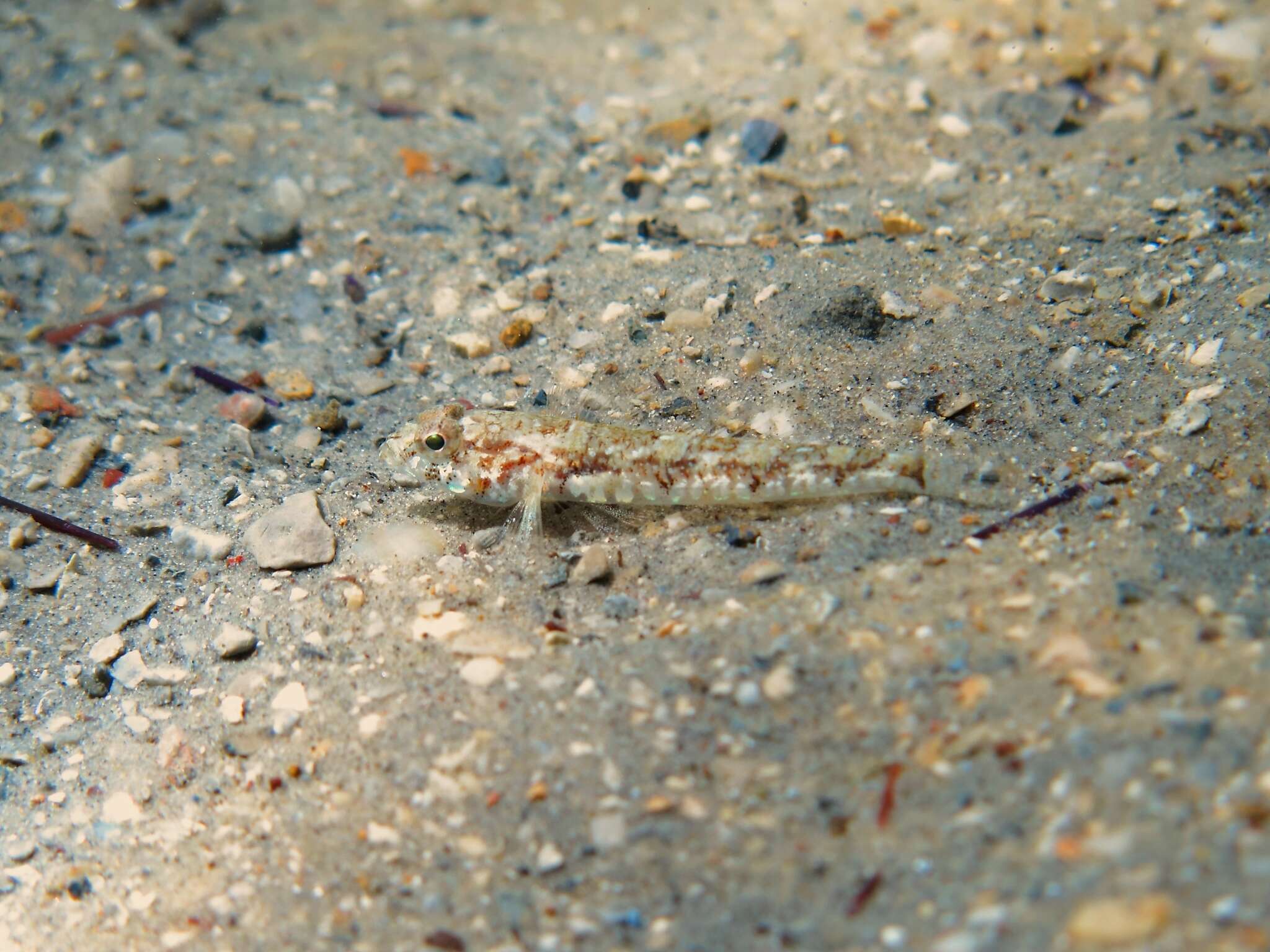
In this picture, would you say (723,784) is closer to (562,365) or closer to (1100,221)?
(562,365)

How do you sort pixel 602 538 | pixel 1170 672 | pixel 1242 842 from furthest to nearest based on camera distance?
pixel 602 538 < pixel 1170 672 < pixel 1242 842

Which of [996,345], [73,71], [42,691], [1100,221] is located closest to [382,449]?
[42,691]

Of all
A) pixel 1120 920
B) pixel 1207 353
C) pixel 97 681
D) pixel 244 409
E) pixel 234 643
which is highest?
pixel 1207 353

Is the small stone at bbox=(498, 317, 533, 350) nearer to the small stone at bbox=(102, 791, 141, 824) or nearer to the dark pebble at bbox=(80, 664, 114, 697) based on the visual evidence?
the dark pebble at bbox=(80, 664, 114, 697)

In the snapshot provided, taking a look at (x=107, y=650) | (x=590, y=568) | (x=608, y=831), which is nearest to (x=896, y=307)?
(x=590, y=568)

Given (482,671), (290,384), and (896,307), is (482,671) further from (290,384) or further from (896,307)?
(896,307)

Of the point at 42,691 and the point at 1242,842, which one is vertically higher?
the point at 1242,842
